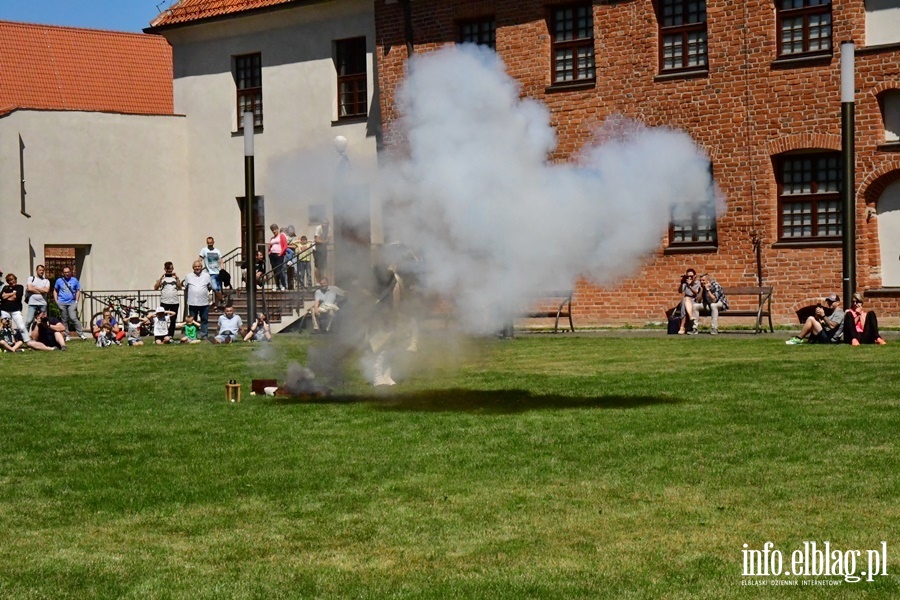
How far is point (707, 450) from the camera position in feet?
41.4

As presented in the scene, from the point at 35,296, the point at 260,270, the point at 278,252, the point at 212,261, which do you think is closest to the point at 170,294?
the point at 35,296

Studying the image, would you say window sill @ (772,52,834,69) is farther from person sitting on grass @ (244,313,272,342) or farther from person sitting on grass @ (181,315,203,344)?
person sitting on grass @ (181,315,203,344)

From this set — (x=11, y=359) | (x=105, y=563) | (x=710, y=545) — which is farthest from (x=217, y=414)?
(x=11, y=359)

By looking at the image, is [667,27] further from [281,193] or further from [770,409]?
[770,409]

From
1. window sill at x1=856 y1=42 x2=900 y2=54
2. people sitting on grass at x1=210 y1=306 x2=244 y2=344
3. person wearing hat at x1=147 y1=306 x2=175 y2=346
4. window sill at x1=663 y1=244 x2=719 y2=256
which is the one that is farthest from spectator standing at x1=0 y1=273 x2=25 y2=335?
window sill at x1=856 y1=42 x2=900 y2=54

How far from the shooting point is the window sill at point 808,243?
32250mm

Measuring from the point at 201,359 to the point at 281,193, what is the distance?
7.00 meters

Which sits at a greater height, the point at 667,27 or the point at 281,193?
the point at 667,27

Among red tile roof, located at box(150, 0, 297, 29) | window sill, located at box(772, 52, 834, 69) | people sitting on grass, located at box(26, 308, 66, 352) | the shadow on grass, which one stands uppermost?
red tile roof, located at box(150, 0, 297, 29)

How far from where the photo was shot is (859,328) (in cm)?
2542

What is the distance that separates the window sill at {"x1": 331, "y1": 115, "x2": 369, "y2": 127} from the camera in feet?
134

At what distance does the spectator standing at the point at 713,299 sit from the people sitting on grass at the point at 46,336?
14.6 meters

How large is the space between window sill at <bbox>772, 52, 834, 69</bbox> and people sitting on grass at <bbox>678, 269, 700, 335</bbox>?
217 inches

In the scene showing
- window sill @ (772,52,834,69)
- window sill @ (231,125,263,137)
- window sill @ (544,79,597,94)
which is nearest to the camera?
window sill @ (772,52,834,69)
